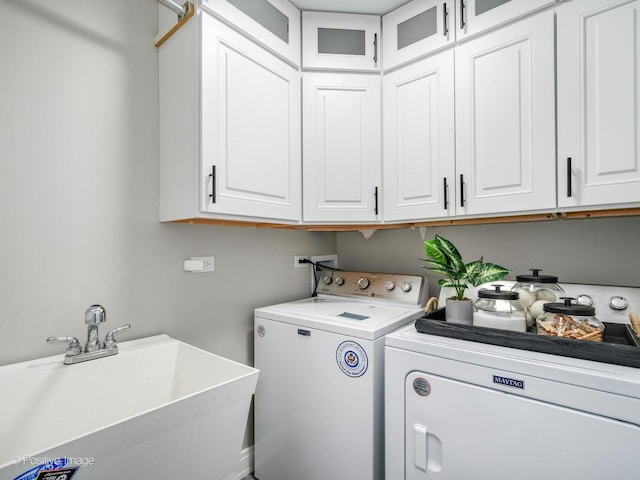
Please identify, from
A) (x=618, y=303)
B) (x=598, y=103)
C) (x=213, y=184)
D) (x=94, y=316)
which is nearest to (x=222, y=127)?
(x=213, y=184)

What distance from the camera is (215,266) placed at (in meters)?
1.76

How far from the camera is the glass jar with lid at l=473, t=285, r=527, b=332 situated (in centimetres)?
122

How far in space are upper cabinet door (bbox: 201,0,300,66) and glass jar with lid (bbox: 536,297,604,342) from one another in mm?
1647

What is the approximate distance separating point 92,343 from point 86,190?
0.61m

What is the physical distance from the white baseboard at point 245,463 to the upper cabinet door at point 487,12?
8.10ft

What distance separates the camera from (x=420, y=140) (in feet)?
5.41

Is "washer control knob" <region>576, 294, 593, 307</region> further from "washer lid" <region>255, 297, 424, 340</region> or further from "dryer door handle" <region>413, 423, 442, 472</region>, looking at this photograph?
"dryer door handle" <region>413, 423, 442, 472</region>

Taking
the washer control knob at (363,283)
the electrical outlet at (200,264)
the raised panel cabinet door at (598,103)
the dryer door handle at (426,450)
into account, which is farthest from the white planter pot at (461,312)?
the electrical outlet at (200,264)

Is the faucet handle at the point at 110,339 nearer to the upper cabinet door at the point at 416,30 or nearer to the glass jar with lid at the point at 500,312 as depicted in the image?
the glass jar with lid at the point at 500,312

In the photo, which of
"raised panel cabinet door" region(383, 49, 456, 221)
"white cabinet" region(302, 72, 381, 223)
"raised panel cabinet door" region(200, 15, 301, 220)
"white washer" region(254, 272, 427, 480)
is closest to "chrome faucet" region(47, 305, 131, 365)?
"raised panel cabinet door" region(200, 15, 301, 220)

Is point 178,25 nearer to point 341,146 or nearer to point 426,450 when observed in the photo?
point 341,146

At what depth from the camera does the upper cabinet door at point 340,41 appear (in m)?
1.77

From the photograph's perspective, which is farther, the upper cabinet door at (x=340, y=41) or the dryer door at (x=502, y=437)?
the upper cabinet door at (x=340, y=41)

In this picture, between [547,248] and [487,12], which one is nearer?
[487,12]
